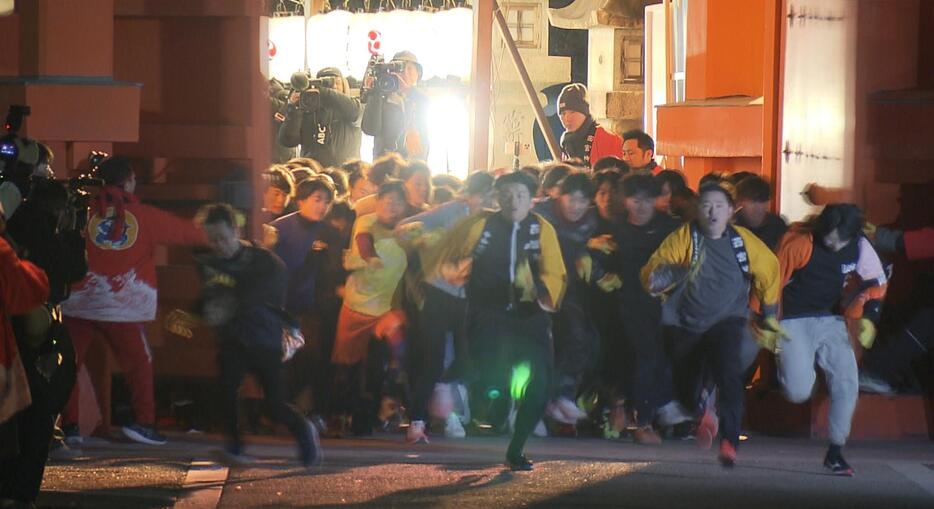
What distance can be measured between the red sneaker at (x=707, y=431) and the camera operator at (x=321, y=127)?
8.05 meters

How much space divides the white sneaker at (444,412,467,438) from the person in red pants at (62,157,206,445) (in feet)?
6.04

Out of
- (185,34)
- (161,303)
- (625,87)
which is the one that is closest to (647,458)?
(161,303)

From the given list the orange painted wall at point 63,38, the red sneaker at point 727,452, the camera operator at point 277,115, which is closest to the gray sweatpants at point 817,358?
the red sneaker at point 727,452

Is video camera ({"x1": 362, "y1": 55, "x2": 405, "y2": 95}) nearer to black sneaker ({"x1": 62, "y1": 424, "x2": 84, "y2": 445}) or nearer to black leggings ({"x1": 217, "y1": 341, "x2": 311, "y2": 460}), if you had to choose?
black sneaker ({"x1": 62, "y1": 424, "x2": 84, "y2": 445})

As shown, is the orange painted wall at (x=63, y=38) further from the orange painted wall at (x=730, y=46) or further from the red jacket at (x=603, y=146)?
the orange painted wall at (x=730, y=46)

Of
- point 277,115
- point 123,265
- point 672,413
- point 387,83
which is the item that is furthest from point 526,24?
point 123,265

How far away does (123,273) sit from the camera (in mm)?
11211

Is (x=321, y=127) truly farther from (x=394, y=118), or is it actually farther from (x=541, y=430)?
(x=541, y=430)

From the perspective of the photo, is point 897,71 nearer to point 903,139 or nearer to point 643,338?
point 903,139

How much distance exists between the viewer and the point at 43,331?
27.4 ft

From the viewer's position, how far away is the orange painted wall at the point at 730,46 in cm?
1662

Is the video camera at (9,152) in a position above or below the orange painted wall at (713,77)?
below

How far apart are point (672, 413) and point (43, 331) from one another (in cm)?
479

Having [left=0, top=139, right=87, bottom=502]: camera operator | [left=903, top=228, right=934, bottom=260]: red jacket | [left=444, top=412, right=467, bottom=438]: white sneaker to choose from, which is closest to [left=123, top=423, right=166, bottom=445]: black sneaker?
[left=444, top=412, right=467, bottom=438]: white sneaker
